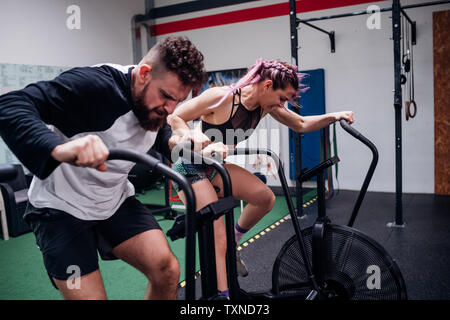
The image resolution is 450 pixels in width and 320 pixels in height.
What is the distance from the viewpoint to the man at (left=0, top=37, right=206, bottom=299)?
1391mm

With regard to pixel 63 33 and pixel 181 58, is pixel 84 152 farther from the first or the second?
pixel 63 33

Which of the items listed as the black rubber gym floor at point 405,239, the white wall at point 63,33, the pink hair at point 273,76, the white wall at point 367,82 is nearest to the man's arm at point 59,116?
the pink hair at point 273,76

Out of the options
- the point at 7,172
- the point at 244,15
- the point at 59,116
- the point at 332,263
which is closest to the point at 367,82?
the point at 244,15

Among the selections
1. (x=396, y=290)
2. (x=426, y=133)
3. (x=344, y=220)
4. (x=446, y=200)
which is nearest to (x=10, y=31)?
(x=344, y=220)

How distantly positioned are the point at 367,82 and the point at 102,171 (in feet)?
17.1

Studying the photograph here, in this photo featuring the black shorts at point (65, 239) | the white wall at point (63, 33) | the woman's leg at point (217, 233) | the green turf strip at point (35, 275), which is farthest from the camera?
the white wall at point (63, 33)

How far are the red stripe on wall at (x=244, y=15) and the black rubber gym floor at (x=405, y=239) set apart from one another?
2.88m

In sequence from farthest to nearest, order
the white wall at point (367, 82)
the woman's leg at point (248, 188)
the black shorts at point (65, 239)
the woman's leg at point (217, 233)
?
the white wall at point (367, 82)
the woman's leg at point (248, 188)
the woman's leg at point (217, 233)
the black shorts at point (65, 239)

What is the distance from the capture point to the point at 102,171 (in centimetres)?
132

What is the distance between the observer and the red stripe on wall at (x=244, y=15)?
5.88 metres

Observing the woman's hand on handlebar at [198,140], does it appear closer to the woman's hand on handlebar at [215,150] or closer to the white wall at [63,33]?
the woman's hand on handlebar at [215,150]

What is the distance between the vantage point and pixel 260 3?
6.30 metres

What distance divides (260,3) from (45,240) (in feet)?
18.8

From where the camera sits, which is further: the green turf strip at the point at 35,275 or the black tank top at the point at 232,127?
the green turf strip at the point at 35,275
